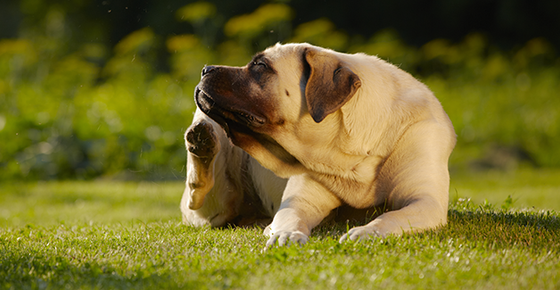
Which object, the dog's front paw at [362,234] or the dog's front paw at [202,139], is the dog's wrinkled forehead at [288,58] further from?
the dog's front paw at [362,234]

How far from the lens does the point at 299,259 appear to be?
8.33 feet

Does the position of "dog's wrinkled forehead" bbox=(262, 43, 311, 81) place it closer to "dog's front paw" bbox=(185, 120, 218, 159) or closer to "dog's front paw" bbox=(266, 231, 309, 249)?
"dog's front paw" bbox=(185, 120, 218, 159)

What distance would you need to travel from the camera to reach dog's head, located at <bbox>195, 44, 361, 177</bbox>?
323 centimetres

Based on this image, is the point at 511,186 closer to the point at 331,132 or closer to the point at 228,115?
the point at 331,132

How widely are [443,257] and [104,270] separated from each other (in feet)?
5.10

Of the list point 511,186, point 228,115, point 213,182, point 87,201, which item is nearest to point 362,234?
point 228,115

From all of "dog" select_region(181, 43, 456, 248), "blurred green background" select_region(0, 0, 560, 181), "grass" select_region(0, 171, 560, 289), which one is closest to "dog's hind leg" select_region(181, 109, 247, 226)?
"dog" select_region(181, 43, 456, 248)

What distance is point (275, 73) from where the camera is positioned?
334cm

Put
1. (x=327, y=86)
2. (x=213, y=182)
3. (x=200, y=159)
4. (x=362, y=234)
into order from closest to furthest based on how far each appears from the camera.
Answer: (x=362, y=234) → (x=327, y=86) → (x=200, y=159) → (x=213, y=182)

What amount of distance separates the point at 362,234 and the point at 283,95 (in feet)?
3.17

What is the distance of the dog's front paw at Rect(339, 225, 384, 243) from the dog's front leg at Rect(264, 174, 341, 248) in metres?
0.37

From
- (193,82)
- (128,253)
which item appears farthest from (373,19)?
(128,253)

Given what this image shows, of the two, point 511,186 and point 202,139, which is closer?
point 202,139

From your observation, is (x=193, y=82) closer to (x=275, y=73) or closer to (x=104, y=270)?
(x=275, y=73)
